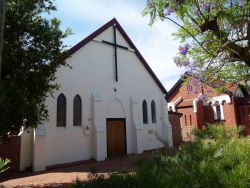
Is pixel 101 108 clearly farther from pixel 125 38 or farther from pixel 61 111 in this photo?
pixel 125 38

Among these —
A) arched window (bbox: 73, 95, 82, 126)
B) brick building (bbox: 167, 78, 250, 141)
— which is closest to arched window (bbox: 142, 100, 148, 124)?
arched window (bbox: 73, 95, 82, 126)

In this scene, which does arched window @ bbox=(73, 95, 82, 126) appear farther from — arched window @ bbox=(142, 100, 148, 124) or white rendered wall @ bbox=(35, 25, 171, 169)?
arched window @ bbox=(142, 100, 148, 124)

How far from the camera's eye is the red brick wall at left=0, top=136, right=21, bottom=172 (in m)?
13.8

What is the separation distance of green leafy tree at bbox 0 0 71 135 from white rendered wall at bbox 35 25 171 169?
18.4ft

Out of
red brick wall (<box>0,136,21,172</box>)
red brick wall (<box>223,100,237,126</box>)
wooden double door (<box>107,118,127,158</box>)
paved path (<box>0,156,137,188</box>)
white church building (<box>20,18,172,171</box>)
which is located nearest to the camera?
paved path (<box>0,156,137,188</box>)

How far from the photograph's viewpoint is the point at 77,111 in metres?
17.2

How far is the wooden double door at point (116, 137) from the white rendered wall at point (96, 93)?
393mm

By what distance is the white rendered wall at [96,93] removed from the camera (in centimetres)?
1608

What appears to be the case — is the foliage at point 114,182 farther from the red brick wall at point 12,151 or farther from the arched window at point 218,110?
the arched window at point 218,110

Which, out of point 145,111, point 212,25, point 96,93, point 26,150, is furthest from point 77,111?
point 212,25

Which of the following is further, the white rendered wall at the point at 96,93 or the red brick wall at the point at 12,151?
the white rendered wall at the point at 96,93

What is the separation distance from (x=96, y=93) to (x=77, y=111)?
6.14 ft

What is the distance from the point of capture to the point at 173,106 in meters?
36.1

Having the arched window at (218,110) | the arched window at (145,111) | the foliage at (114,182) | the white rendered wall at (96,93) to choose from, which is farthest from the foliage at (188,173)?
the arched window at (218,110)
